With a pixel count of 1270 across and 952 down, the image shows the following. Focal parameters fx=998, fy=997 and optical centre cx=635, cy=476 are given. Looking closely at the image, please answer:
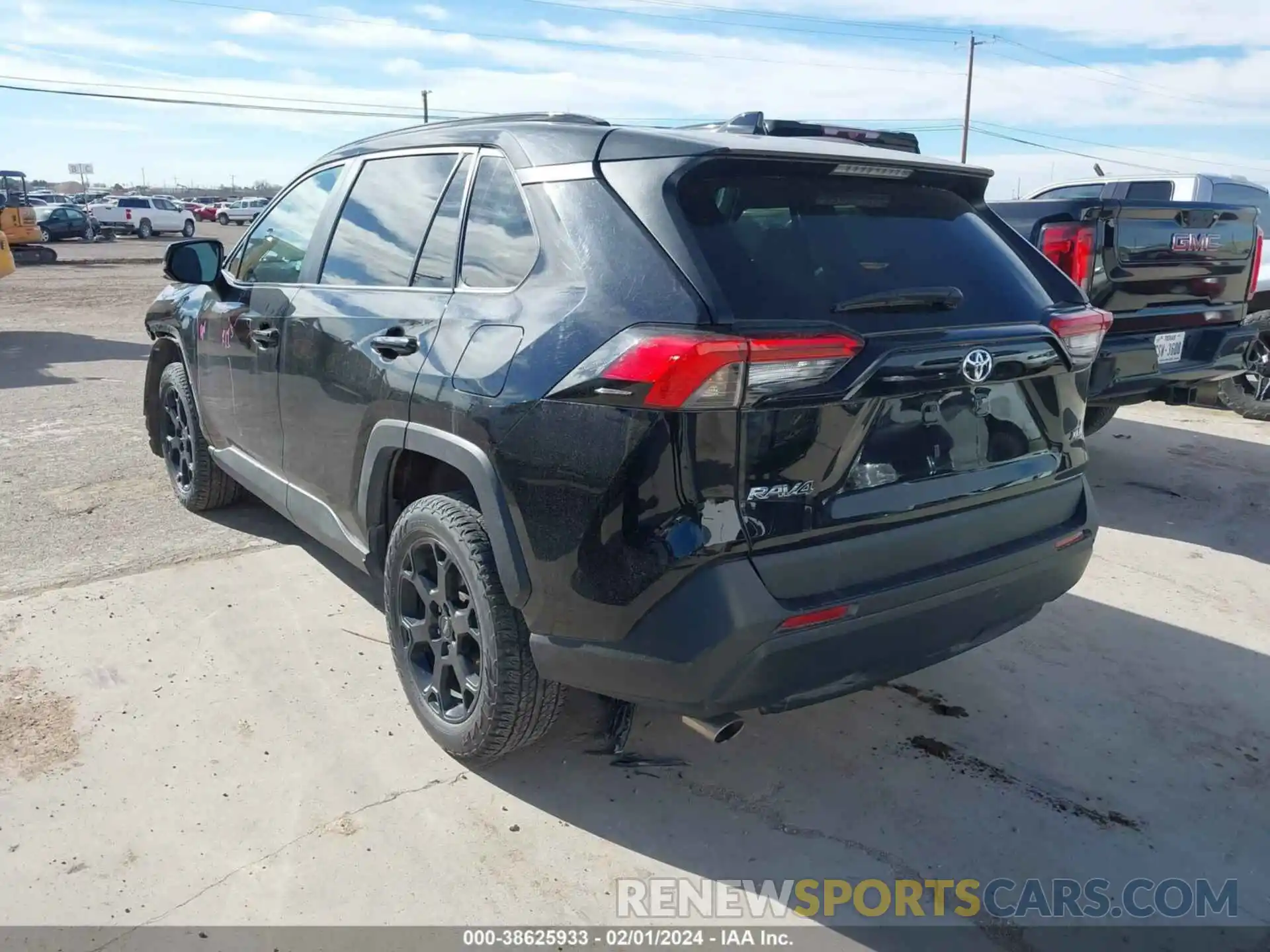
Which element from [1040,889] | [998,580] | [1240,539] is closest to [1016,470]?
[998,580]

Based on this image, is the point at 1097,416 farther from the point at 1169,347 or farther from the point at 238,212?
the point at 238,212

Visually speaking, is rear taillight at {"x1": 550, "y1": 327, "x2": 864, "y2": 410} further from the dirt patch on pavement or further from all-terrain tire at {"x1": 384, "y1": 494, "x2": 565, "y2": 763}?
the dirt patch on pavement

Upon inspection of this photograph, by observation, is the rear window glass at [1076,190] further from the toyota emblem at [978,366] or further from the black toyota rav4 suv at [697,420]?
the toyota emblem at [978,366]

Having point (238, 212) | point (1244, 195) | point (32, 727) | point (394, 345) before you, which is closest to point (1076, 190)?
point (1244, 195)

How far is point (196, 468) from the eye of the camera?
203 inches

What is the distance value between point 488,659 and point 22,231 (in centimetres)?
2786

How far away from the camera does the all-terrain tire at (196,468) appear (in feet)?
16.7

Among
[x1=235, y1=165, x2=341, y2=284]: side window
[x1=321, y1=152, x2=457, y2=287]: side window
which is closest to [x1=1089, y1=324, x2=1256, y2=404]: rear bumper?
[x1=321, y1=152, x2=457, y2=287]: side window

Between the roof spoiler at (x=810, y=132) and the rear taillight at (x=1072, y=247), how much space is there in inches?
73.6

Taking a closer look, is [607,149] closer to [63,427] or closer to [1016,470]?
[1016,470]

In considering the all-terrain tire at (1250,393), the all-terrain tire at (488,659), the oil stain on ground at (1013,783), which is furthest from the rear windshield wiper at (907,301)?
the all-terrain tire at (1250,393)

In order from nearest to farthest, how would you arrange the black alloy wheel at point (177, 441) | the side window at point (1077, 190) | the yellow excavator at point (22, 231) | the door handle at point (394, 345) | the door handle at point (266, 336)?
the door handle at point (394, 345), the door handle at point (266, 336), the black alloy wheel at point (177, 441), the side window at point (1077, 190), the yellow excavator at point (22, 231)

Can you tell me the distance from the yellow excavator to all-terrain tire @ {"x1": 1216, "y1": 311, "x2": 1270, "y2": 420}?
966 inches

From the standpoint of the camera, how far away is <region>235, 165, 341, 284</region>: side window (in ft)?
13.1
